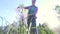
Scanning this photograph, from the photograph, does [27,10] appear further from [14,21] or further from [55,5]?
[55,5]

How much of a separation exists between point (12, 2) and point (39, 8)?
1.11 ft

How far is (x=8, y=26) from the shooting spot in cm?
213

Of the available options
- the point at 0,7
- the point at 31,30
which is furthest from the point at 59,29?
the point at 0,7

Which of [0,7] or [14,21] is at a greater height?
[0,7]

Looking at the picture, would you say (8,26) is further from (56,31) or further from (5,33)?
(56,31)

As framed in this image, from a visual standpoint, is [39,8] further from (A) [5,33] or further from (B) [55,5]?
(A) [5,33]

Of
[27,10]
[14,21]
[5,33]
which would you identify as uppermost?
[27,10]

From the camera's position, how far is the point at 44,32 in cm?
207

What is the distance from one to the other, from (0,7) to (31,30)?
1.55 feet

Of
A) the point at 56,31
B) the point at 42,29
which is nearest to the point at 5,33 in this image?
the point at 42,29

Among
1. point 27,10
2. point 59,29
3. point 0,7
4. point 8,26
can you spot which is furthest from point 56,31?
point 0,7

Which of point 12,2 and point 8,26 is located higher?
point 12,2

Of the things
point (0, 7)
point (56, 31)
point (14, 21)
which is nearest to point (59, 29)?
point (56, 31)

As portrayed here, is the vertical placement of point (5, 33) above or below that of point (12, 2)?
below
